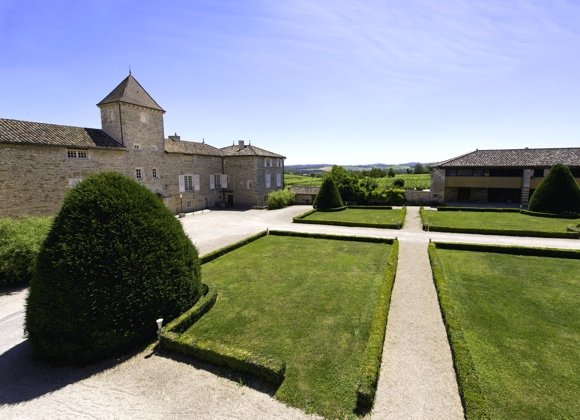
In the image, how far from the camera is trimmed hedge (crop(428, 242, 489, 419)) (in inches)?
243

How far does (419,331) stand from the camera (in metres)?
9.48

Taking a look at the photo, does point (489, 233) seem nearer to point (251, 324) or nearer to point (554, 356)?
point (554, 356)

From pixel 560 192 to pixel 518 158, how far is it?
36.2ft

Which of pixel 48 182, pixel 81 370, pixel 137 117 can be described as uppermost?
pixel 137 117

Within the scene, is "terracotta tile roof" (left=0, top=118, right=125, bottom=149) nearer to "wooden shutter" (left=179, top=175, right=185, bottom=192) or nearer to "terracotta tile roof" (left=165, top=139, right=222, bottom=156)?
"terracotta tile roof" (left=165, top=139, right=222, bottom=156)

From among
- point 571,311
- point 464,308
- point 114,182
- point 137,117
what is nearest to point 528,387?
point 464,308

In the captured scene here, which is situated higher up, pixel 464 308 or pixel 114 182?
pixel 114 182

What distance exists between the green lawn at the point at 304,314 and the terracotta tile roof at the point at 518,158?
27.8 meters

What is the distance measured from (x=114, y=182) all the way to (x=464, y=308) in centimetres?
1245

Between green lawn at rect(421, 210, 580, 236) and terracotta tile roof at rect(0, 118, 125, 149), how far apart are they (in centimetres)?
2858

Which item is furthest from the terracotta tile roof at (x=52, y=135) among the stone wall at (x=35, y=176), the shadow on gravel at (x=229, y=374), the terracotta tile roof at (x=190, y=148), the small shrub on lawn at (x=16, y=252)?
the shadow on gravel at (x=229, y=374)

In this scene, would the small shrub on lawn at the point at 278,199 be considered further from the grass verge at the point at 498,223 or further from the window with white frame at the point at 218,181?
the grass verge at the point at 498,223

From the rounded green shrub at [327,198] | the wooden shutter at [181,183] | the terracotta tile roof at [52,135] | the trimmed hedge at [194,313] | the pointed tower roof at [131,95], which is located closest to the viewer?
the trimmed hedge at [194,313]

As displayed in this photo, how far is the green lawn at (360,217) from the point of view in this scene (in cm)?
2656
